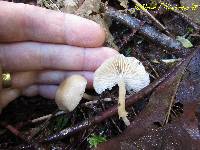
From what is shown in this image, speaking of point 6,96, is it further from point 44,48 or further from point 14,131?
point 44,48

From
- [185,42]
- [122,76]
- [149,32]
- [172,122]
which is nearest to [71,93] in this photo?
[122,76]

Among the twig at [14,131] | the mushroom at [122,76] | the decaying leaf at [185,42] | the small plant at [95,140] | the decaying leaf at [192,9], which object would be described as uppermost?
the decaying leaf at [192,9]

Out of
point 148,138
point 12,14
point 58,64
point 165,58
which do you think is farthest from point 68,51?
point 148,138

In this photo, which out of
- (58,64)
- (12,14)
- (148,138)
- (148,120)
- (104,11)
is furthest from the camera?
(104,11)

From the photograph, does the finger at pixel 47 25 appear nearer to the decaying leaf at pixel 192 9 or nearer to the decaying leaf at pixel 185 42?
the decaying leaf at pixel 185 42

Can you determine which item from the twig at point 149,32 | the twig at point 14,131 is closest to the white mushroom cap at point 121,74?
the twig at point 149,32

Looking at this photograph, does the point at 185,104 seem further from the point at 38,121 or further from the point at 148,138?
the point at 38,121
